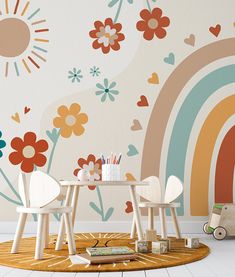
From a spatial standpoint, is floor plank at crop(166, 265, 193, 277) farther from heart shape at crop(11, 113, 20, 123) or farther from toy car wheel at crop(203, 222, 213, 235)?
heart shape at crop(11, 113, 20, 123)

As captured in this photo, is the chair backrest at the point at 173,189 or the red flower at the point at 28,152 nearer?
the chair backrest at the point at 173,189

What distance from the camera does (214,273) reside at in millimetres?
1829

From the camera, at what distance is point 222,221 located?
2.96 metres

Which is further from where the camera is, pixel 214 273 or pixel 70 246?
pixel 70 246

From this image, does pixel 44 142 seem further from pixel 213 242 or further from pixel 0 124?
pixel 213 242

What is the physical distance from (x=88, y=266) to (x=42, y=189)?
0.46 m

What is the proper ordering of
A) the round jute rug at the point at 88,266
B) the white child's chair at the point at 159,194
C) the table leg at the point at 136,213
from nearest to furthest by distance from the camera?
the round jute rug at the point at 88,266
the table leg at the point at 136,213
the white child's chair at the point at 159,194

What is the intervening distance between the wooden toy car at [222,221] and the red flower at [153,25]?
Answer: 1357mm

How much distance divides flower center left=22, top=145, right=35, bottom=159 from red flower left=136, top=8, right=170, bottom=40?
1.21 m

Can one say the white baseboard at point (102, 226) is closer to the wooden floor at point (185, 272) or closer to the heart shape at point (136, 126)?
the heart shape at point (136, 126)

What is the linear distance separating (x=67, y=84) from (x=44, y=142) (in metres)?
0.47

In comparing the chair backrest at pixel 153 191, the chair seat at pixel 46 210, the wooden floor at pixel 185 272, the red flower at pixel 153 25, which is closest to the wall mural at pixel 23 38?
the red flower at pixel 153 25

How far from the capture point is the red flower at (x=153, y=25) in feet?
11.1

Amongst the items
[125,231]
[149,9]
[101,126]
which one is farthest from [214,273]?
[149,9]
